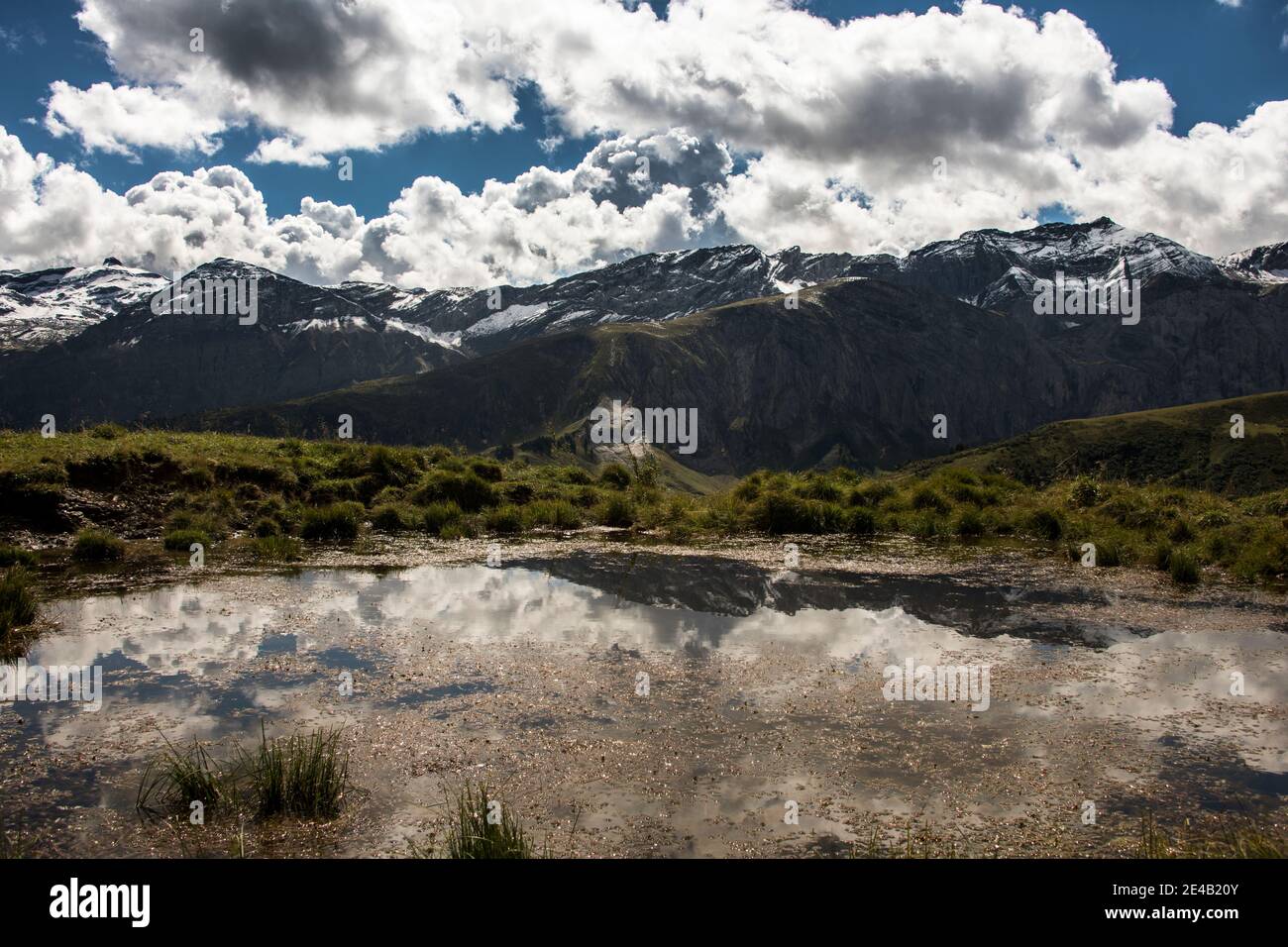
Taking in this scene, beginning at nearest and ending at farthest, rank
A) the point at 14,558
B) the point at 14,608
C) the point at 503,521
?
the point at 14,608, the point at 14,558, the point at 503,521

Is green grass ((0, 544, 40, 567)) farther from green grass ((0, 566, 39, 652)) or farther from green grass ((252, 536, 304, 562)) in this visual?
green grass ((0, 566, 39, 652))

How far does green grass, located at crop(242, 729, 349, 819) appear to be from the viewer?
8422mm

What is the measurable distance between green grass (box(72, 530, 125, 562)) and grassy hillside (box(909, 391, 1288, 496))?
12805 centimetres

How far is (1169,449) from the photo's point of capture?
174 meters

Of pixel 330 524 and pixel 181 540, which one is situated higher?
pixel 330 524

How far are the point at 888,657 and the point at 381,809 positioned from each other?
33.5 feet

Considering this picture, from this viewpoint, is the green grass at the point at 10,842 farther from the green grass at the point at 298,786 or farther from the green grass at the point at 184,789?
the green grass at the point at 298,786

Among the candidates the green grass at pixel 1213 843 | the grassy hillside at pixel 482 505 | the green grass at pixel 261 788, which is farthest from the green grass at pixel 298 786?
the grassy hillside at pixel 482 505

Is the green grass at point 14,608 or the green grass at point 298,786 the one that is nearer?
the green grass at point 298,786

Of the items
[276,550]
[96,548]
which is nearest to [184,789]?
[276,550]

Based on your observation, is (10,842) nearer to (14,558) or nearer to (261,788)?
(261,788)

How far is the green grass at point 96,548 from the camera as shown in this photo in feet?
78.7

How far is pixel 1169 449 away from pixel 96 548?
198342 millimetres

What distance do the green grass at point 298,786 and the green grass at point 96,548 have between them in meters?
19.0
